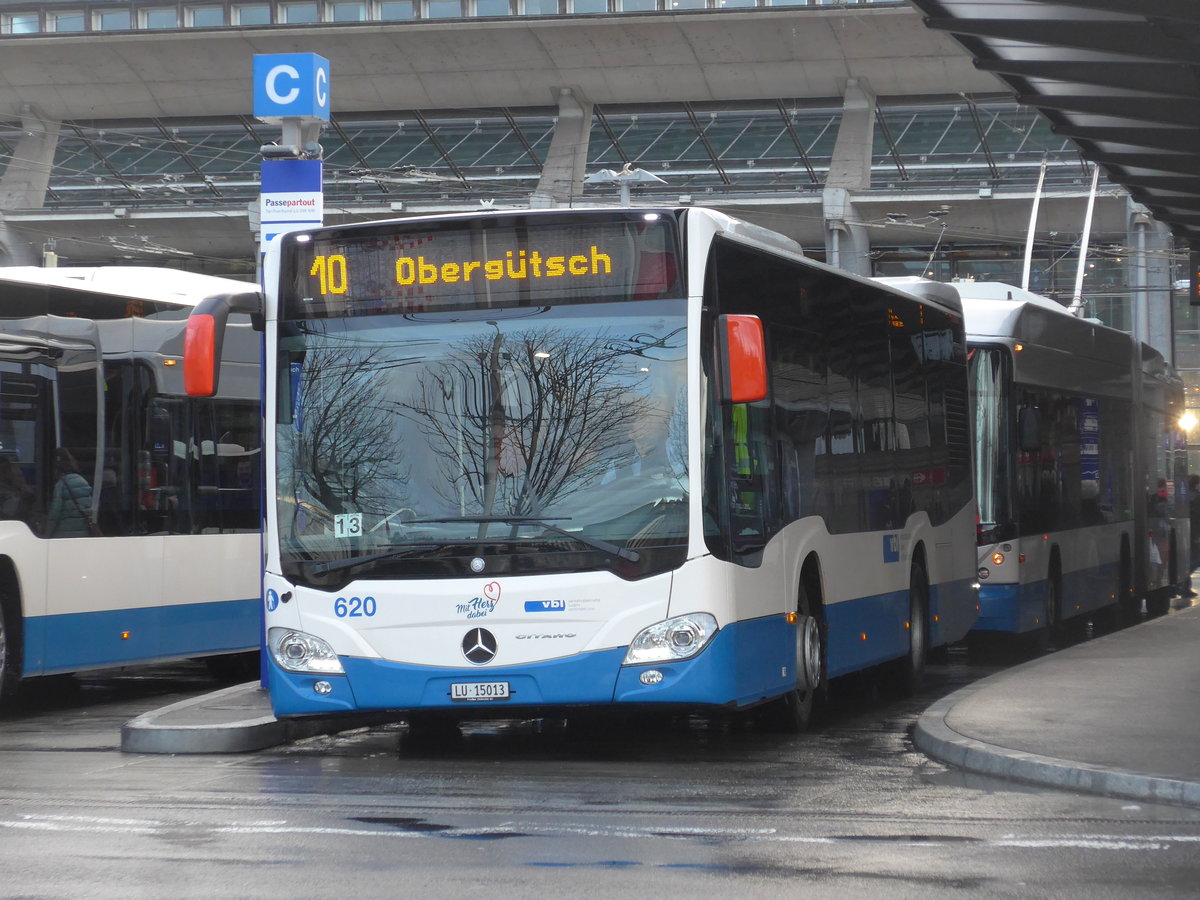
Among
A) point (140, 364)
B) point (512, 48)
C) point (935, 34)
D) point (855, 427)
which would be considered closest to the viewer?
point (855, 427)

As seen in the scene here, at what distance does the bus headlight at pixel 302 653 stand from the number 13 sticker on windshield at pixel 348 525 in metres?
0.55

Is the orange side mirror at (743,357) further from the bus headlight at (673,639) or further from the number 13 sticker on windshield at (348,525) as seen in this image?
the number 13 sticker on windshield at (348,525)

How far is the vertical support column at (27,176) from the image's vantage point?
4525 centimetres

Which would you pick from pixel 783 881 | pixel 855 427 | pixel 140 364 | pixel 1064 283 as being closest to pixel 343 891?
pixel 783 881

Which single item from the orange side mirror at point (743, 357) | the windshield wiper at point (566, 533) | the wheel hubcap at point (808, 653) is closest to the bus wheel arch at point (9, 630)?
the windshield wiper at point (566, 533)

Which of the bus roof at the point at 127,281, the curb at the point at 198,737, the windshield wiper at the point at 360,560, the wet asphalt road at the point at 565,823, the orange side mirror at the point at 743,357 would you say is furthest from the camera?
the bus roof at the point at 127,281

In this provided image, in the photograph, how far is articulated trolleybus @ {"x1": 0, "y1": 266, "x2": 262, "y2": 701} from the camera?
12.7 meters

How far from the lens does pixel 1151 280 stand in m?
42.2

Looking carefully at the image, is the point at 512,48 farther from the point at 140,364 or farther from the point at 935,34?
the point at 140,364

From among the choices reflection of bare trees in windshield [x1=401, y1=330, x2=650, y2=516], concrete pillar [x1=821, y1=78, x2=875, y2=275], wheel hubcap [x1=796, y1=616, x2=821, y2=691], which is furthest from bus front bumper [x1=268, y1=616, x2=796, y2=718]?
concrete pillar [x1=821, y1=78, x2=875, y2=275]

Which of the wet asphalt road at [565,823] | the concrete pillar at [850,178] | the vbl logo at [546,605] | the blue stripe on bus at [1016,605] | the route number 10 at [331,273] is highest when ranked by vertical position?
the concrete pillar at [850,178]

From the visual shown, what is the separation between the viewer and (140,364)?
1386cm

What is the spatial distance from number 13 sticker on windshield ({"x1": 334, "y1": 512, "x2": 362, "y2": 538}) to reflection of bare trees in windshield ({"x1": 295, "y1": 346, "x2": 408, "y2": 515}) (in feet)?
0.10

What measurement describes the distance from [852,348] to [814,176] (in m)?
31.2
